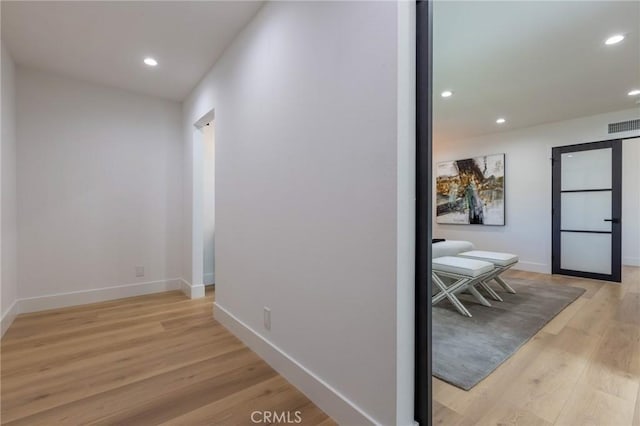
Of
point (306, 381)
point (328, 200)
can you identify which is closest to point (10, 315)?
point (306, 381)

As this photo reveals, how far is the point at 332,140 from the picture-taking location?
1.46 metres

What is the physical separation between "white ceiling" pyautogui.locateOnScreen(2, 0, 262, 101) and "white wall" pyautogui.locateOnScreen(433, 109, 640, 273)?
203 inches

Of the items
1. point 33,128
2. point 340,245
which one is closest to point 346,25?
point 340,245

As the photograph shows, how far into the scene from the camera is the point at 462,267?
9.20 ft

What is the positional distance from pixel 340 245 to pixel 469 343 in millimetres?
1552

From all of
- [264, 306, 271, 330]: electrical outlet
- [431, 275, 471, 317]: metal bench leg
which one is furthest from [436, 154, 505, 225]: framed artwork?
[264, 306, 271, 330]: electrical outlet

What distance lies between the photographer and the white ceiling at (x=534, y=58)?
217cm

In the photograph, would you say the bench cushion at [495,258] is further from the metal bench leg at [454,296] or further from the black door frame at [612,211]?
the black door frame at [612,211]

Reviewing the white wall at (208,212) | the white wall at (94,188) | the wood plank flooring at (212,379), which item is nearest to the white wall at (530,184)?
the wood plank flooring at (212,379)

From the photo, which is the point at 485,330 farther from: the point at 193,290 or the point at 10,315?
the point at 10,315

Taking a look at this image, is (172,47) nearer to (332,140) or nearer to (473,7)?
(332,140)

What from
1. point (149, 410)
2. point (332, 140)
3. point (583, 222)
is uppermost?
point (332, 140)

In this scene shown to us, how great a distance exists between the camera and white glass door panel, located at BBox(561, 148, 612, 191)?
438 cm

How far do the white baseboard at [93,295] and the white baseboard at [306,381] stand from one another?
1.90 m
